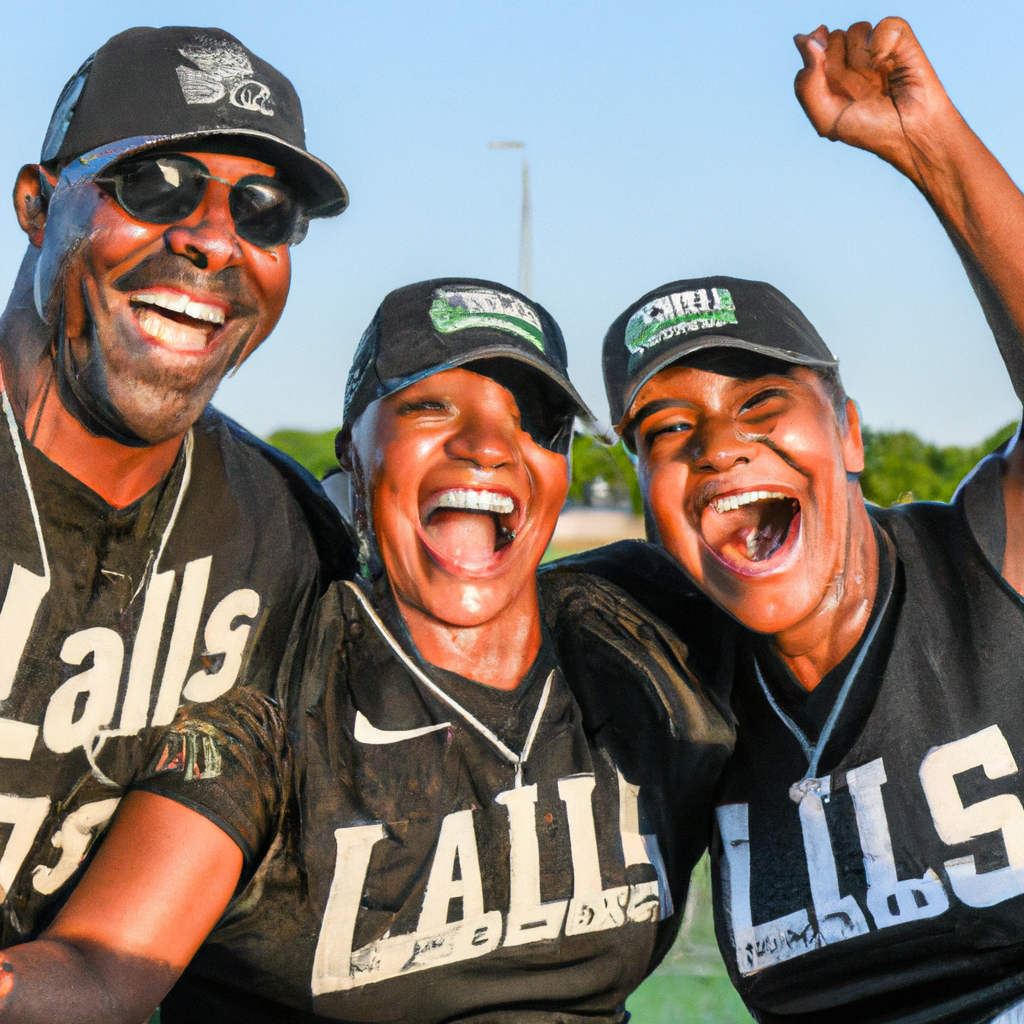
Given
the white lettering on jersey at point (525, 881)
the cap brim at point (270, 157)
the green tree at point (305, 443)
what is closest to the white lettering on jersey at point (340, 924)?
the white lettering on jersey at point (525, 881)

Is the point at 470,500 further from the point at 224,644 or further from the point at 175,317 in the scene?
the point at 175,317

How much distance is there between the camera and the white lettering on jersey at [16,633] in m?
2.89

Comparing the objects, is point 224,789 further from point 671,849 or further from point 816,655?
point 816,655

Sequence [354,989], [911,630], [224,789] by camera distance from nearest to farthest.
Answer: [224,789]
[354,989]
[911,630]

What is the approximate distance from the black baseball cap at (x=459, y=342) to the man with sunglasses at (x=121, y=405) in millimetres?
303

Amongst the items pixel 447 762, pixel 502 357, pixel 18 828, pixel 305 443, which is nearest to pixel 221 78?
pixel 502 357

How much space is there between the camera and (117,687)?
3.00 metres

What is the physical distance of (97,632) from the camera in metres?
2.98

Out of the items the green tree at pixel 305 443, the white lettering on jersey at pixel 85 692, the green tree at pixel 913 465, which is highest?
the green tree at pixel 305 443

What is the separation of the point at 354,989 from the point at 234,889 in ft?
1.33

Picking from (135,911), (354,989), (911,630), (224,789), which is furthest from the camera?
(911,630)

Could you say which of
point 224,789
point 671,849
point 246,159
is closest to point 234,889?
point 224,789

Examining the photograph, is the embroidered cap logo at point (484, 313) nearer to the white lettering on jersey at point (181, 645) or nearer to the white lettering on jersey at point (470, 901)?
the white lettering on jersey at point (181, 645)

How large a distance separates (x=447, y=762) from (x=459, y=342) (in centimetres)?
103
